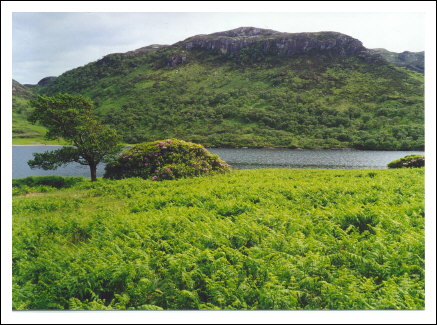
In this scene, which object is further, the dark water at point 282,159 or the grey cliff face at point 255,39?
the dark water at point 282,159

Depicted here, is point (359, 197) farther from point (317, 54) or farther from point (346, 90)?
point (317, 54)

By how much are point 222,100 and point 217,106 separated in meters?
3.43

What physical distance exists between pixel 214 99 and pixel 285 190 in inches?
646

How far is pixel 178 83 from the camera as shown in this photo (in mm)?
17453

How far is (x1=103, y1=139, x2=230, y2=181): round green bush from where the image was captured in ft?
49.1

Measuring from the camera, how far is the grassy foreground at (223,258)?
404 centimetres

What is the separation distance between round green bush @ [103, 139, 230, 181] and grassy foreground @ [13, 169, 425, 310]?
7518mm

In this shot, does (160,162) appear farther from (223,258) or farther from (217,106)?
(223,258)

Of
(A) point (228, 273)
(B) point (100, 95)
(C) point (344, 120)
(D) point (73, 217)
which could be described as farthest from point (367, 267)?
(C) point (344, 120)

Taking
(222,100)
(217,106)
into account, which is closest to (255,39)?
(222,100)

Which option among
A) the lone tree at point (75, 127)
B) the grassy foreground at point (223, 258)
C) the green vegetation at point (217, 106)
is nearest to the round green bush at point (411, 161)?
the green vegetation at point (217, 106)

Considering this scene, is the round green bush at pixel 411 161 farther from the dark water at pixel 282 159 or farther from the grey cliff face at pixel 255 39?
the grey cliff face at pixel 255 39

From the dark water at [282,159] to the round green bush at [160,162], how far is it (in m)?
2.21

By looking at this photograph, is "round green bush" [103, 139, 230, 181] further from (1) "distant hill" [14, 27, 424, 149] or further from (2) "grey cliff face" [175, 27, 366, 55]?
(2) "grey cliff face" [175, 27, 366, 55]
